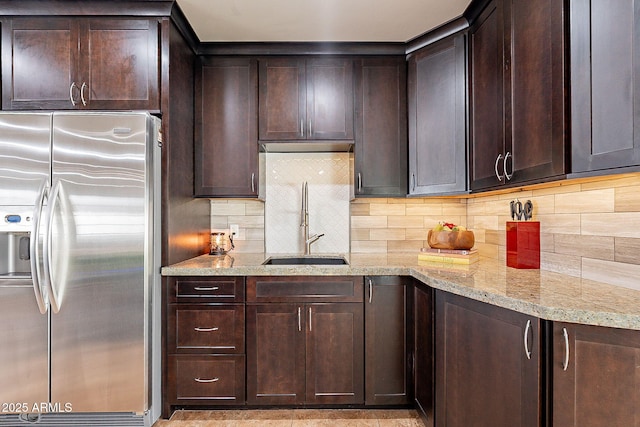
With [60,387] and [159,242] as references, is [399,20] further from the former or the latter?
[60,387]

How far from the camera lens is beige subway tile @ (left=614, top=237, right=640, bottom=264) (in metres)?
1.40

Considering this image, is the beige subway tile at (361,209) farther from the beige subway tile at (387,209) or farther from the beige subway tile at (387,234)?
the beige subway tile at (387,234)

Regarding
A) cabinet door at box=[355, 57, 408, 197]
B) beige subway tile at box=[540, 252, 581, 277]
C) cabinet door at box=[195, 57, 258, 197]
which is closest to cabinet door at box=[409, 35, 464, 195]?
cabinet door at box=[355, 57, 408, 197]

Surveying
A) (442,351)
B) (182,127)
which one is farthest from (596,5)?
(182,127)

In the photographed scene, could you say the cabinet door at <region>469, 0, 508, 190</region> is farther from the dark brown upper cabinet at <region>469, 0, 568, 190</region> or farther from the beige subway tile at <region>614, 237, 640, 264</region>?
the beige subway tile at <region>614, 237, 640, 264</region>

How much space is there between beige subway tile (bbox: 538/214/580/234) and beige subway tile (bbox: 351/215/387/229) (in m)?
1.11

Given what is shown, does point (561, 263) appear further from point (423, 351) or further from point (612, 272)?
point (423, 351)

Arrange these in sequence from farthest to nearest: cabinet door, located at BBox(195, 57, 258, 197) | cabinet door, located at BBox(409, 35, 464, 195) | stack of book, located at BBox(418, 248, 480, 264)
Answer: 1. cabinet door, located at BBox(195, 57, 258, 197)
2. cabinet door, located at BBox(409, 35, 464, 195)
3. stack of book, located at BBox(418, 248, 480, 264)

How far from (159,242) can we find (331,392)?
4.35 ft

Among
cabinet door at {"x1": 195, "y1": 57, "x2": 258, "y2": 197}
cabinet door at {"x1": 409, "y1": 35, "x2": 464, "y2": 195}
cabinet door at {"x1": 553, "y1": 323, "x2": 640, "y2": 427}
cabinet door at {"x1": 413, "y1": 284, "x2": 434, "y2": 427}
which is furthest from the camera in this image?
cabinet door at {"x1": 195, "y1": 57, "x2": 258, "y2": 197}

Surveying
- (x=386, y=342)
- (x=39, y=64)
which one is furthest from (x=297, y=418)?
(x=39, y=64)

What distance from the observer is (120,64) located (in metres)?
2.04

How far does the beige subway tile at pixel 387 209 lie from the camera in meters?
2.82

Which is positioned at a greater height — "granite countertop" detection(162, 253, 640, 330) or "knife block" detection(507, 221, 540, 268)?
"knife block" detection(507, 221, 540, 268)
